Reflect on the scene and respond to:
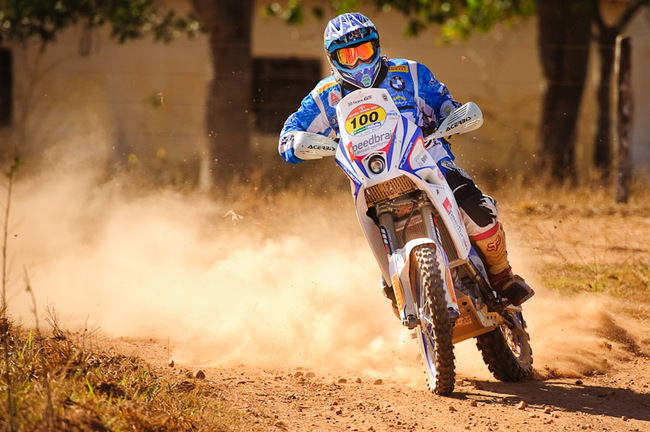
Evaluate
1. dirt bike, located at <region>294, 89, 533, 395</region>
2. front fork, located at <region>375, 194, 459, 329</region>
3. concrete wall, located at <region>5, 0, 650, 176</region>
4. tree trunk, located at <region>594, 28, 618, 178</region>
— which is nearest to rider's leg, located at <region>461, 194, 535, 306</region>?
dirt bike, located at <region>294, 89, 533, 395</region>

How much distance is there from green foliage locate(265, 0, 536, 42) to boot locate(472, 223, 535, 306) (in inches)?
442

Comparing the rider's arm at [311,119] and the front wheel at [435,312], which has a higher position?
the rider's arm at [311,119]

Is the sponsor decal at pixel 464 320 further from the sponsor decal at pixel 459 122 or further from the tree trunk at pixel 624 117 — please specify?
the tree trunk at pixel 624 117

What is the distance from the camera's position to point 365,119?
194 inches

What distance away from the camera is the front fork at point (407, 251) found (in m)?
4.80

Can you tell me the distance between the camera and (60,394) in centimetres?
407

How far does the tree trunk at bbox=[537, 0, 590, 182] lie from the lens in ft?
41.6

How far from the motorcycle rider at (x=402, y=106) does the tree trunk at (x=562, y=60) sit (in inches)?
271

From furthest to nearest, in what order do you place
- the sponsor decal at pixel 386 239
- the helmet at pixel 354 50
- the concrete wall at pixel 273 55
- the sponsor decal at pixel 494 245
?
the concrete wall at pixel 273 55
the sponsor decal at pixel 494 245
the helmet at pixel 354 50
the sponsor decal at pixel 386 239

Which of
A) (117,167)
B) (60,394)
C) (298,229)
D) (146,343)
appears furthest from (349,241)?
(60,394)

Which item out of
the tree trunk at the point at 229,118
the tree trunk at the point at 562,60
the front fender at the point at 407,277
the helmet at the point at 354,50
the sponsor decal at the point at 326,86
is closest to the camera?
the front fender at the point at 407,277

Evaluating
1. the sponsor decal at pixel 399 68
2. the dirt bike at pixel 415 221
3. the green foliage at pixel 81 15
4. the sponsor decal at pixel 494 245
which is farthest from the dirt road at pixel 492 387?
the green foliage at pixel 81 15

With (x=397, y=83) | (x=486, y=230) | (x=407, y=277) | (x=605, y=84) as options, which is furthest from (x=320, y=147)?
(x=605, y=84)

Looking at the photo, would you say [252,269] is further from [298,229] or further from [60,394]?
[60,394]
